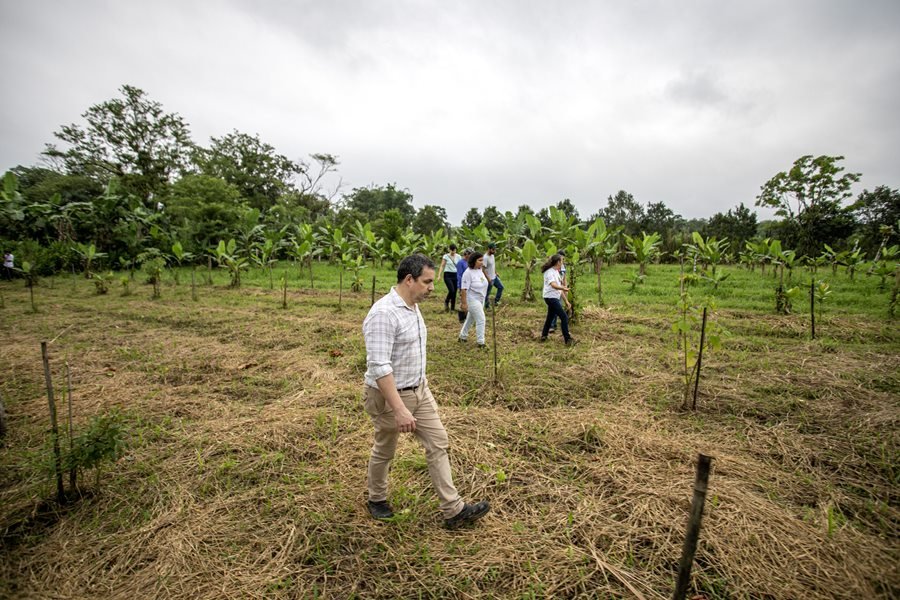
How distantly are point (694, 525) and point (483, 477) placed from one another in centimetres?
170

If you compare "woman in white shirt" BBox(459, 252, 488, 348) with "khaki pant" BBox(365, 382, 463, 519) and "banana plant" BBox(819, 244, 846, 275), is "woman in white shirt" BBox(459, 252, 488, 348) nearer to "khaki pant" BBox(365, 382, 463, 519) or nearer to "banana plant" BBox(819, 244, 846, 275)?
"khaki pant" BBox(365, 382, 463, 519)

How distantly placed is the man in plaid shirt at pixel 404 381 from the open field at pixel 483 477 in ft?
1.32

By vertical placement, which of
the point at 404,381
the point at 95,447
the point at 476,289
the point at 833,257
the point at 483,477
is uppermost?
the point at 833,257

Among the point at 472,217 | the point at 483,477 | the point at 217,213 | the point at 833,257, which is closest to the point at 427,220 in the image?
the point at 472,217

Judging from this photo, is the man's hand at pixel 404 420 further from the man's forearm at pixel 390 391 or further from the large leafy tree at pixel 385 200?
the large leafy tree at pixel 385 200

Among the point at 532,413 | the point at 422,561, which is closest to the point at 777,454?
the point at 532,413

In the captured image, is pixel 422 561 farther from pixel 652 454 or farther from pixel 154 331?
pixel 154 331

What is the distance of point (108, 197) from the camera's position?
1703 centimetres

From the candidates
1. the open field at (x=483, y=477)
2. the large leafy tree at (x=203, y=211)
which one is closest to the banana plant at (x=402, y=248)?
the large leafy tree at (x=203, y=211)

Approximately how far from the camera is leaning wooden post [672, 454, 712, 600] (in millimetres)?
1541

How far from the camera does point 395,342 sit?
7.67ft

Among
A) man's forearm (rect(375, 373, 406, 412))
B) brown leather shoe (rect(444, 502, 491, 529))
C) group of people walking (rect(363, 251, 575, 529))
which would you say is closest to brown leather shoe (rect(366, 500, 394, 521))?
group of people walking (rect(363, 251, 575, 529))

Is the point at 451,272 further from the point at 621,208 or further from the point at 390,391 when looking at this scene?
the point at 621,208

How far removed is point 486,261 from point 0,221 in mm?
21621
